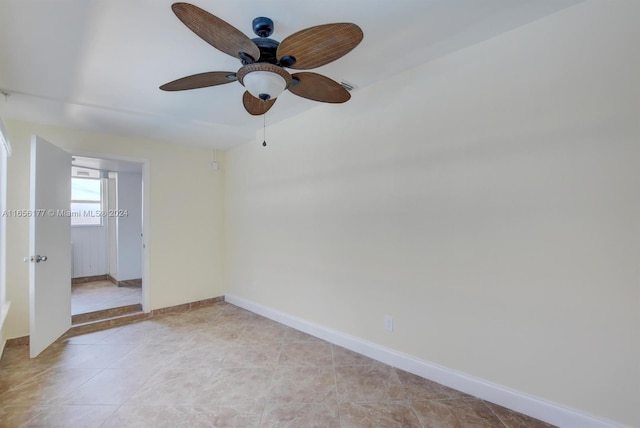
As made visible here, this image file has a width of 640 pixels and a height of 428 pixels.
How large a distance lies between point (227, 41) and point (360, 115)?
1577 millimetres

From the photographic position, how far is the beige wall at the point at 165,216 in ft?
9.61

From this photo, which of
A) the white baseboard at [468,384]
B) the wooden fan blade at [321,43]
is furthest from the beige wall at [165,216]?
the wooden fan blade at [321,43]

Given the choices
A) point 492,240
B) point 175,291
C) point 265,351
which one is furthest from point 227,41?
point 175,291

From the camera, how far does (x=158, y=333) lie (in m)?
3.21

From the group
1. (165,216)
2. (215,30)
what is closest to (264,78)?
(215,30)

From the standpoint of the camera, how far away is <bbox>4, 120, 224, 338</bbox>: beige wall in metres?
2.93

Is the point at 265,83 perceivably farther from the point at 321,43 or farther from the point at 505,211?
the point at 505,211

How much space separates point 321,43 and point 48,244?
3.27 m

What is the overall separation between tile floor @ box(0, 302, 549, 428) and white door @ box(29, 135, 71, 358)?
0.87 feet

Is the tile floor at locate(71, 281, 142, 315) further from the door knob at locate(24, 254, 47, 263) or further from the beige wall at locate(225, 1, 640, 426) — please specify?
the beige wall at locate(225, 1, 640, 426)

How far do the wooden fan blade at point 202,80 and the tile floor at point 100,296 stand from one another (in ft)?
11.5

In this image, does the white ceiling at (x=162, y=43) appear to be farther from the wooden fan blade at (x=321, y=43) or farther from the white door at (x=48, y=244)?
the white door at (x=48, y=244)

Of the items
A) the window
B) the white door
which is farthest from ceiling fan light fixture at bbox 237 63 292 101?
the window

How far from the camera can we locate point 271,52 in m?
1.57
